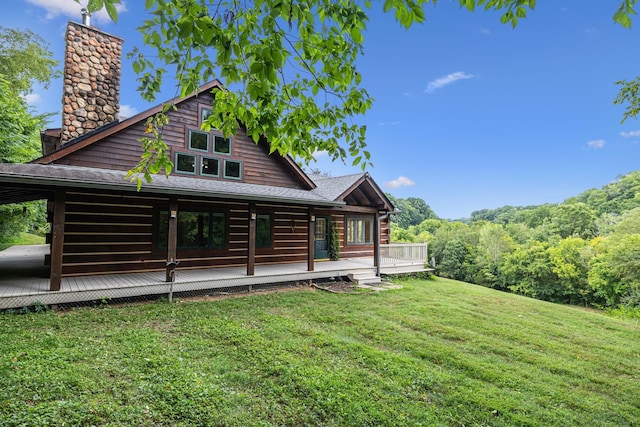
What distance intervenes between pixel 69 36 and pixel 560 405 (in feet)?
44.5

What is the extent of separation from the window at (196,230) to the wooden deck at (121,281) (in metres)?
0.86

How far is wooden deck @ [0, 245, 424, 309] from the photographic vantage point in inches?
255

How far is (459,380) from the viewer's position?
4141 millimetres

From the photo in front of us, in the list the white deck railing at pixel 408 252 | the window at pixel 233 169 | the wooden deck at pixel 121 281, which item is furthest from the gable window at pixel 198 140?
the white deck railing at pixel 408 252

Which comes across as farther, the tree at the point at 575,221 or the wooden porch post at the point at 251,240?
the tree at the point at 575,221

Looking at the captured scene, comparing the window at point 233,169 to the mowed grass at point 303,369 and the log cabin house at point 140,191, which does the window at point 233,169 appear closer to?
the log cabin house at point 140,191

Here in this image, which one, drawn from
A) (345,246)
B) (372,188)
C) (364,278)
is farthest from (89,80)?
(345,246)

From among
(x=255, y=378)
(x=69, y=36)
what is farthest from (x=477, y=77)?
(x=255, y=378)

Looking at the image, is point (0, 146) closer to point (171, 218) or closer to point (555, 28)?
point (171, 218)

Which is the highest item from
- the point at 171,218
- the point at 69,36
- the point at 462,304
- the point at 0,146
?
the point at 69,36

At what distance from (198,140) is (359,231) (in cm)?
864

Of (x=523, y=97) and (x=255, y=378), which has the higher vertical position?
(x=523, y=97)

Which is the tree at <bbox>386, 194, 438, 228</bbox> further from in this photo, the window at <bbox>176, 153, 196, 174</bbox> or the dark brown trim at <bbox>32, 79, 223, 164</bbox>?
the dark brown trim at <bbox>32, 79, 223, 164</bbox>

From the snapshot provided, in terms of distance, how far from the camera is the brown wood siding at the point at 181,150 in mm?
8695
